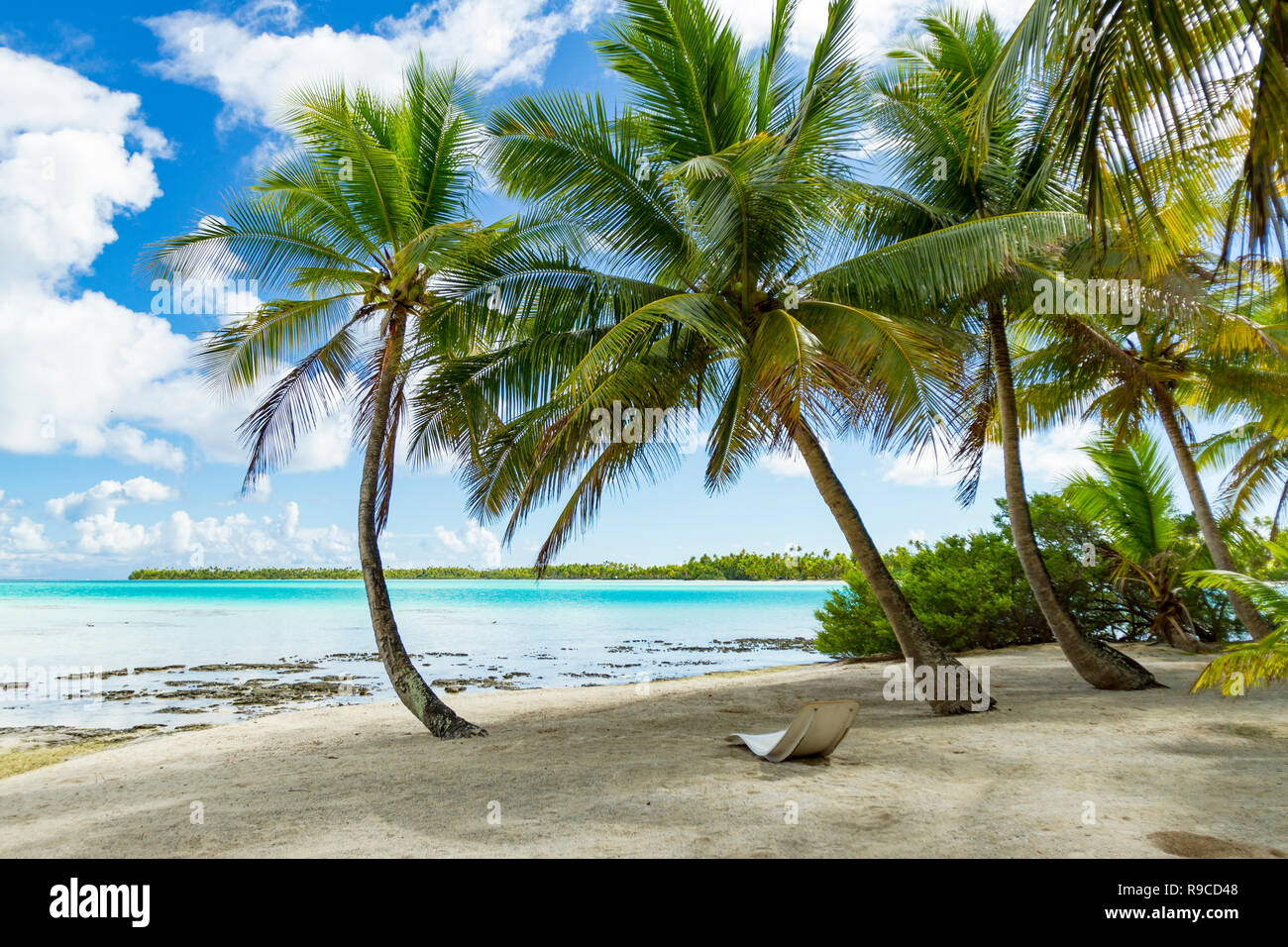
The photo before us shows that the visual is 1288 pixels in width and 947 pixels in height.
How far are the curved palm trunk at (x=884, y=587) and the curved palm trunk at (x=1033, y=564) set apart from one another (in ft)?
5.44

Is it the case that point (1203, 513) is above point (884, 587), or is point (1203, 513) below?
above

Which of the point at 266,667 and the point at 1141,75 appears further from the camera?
the point at 266,667

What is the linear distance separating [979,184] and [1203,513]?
658cm

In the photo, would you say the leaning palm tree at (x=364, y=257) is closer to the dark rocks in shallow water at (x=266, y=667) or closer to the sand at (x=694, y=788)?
the sand at (x=694, y=788)

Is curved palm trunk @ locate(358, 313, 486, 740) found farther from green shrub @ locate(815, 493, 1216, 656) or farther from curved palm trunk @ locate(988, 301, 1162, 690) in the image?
green shrub @ locate(815, 493, 1216, 656)

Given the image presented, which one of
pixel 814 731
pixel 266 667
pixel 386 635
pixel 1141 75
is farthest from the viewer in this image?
pixel 266 667

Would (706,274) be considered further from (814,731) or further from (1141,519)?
(1141,519)

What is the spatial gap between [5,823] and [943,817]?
7.10 metres

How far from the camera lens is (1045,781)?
19.8ft

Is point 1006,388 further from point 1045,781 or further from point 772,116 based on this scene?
point 1045,781

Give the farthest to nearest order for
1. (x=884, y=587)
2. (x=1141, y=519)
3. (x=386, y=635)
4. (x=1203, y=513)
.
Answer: (x=1141, y=519) → (x=1203, y=513) → (x=884, y=587) → (x=386, y=635)

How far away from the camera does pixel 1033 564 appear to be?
10.3 meters

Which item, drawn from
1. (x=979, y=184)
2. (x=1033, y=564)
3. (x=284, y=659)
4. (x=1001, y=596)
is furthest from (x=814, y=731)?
(x=284, y=659)
